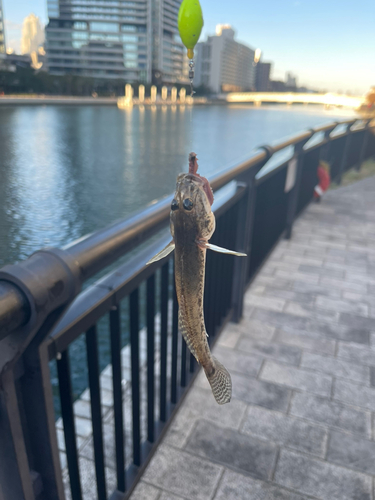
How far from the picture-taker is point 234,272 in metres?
4.68

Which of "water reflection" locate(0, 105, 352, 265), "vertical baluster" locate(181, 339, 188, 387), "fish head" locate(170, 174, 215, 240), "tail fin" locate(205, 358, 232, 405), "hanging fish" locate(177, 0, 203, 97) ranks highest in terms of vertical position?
"hanging fish" locate(177, 0, 203, 97)

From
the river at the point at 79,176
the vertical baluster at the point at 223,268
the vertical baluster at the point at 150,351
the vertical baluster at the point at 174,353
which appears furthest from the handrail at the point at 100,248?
the river at the point at 79,176

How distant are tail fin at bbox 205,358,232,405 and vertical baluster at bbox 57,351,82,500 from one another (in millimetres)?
1217

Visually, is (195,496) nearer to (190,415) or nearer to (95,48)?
(190,415)

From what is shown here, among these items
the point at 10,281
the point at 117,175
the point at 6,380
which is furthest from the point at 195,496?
the point at 117,175

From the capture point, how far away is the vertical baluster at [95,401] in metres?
1.92

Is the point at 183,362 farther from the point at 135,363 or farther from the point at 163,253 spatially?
the point at 163,253

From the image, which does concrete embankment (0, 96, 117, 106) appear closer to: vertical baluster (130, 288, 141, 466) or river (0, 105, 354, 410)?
river (0, 105, 354, 410)

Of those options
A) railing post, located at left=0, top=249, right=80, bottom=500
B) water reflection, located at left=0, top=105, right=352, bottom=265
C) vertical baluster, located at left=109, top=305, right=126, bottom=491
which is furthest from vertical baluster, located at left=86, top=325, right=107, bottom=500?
water reflection, located at left=0, top=105, right=352, bottom=265

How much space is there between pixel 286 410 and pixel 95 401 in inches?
81.1

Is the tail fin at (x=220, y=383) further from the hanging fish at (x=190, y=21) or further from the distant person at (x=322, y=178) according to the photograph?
the distant person at (x=322, y=178)

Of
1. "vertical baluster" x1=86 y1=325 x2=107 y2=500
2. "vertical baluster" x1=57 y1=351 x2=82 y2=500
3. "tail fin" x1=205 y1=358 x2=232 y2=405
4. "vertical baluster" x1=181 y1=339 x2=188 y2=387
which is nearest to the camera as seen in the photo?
"tail fin" x1=205 y1=358 x2=232 y2=405

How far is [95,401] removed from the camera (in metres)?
2.05

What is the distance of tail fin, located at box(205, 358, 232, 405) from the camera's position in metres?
0.56
